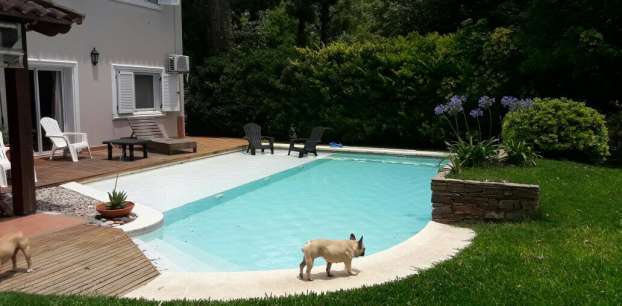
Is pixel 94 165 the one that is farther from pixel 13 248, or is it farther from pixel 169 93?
pixel 13 248

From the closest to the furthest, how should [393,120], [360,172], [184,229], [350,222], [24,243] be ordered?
[24,243] < [184,229] < [350,222] < [360,172] < [393,120]

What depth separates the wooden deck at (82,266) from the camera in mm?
4746

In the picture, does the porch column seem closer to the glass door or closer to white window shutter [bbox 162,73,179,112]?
the glass door

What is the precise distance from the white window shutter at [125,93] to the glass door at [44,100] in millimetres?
1716

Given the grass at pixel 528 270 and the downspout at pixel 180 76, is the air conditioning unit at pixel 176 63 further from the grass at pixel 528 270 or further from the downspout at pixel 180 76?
the grass at pixel 528 270

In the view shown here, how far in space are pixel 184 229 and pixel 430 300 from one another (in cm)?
476

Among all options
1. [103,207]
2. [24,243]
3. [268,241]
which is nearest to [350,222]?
[268,241]

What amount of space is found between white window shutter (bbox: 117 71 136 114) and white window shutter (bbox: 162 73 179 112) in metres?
1.37

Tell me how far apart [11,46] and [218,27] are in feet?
49.4

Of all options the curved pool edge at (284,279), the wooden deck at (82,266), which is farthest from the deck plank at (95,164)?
the curved pool edge at (284,279)

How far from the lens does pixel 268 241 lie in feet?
24.7

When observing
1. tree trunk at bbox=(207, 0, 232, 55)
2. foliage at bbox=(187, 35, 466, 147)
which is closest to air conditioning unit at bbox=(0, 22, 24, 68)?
foliage at bbox=(187, 35, 466, 147)

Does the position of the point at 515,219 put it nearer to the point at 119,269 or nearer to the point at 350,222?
the point at 350,222

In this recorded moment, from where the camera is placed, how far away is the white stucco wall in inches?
533
